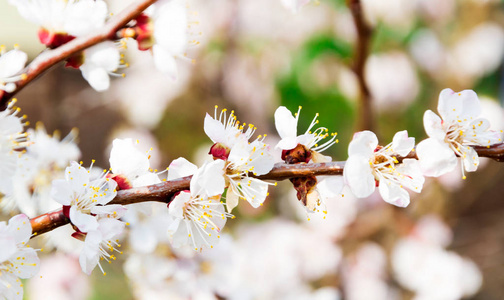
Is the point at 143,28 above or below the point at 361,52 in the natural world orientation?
above

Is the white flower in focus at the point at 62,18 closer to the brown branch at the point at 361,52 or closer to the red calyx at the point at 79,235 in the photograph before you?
the red calyx at the point at 79,235

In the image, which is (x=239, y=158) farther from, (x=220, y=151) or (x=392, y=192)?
(x=392, y=192)

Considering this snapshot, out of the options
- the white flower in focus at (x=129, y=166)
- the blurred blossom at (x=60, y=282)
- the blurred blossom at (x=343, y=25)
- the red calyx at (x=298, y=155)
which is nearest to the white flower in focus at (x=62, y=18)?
the white flower in focus at (x=129, y=166)

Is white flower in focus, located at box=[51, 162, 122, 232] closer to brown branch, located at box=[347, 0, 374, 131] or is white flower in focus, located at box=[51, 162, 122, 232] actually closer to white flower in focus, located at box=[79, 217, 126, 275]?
white flower in focus, located at box=[79, 217, 126, 275]

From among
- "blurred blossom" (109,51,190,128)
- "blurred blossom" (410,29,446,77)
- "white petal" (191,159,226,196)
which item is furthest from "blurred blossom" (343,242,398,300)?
"white petal" (191,159,226,196)

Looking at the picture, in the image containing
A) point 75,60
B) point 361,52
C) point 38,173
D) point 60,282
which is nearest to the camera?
point 75,60

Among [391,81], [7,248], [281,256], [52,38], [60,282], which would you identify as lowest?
[60,282]

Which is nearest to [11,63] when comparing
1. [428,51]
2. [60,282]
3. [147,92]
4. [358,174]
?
[358,174]

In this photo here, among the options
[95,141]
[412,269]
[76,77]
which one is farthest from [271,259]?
[76,77]

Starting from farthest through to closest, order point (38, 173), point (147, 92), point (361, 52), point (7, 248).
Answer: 1. point (147, 92)
2. point (361, 52)
3. point (38, 173)
4. point (7, 248)
